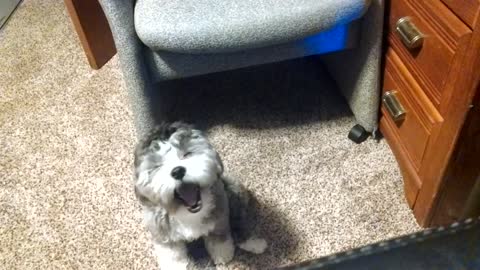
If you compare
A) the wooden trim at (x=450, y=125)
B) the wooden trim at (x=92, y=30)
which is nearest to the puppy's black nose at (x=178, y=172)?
the wooden trim at (x=450, y=125)

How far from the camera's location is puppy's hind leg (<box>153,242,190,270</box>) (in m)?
1.07

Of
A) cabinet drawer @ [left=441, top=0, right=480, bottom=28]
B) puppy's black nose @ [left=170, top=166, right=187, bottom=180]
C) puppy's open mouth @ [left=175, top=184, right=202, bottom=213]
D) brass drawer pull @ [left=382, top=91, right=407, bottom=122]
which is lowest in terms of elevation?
brass drawer pull @ [left=382, top=91, right=407, bottom=122]

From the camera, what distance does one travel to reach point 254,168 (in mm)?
1347

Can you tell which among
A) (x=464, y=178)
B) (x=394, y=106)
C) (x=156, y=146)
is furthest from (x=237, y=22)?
(x=464, y=178)

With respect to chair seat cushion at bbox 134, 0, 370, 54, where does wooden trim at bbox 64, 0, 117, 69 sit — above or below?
below

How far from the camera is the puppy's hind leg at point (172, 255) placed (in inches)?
42.1

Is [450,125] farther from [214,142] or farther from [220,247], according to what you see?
[214,142]

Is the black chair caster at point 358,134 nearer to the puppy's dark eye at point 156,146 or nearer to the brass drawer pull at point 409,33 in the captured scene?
the brass drawer pull at point 409,33

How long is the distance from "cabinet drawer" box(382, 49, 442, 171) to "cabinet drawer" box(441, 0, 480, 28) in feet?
0.74

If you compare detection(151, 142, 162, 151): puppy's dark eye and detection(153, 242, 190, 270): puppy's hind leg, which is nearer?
detection(151, 142, 162, 151): puppy's dark eye

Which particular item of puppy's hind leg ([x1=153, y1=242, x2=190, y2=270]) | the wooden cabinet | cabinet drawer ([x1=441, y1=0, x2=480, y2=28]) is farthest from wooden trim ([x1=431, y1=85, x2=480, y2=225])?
puppy's hind leg ([x1=153, y1=242, x2=190, y2=270])

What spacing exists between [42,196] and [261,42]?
2.51 feet

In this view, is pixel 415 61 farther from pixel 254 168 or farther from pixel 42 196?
pixel 42 196

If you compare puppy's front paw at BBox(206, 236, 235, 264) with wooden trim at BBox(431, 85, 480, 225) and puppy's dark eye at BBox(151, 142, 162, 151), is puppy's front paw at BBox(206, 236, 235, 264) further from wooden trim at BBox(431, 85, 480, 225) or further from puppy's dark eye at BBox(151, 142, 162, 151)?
wooden trim at BBox(431, 85, 480, 225)
